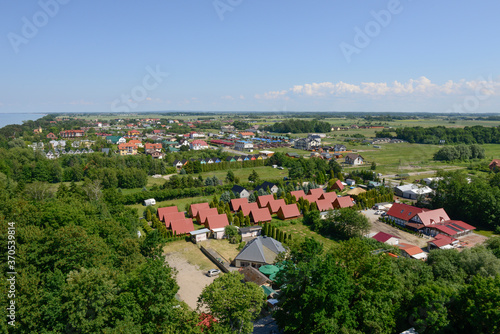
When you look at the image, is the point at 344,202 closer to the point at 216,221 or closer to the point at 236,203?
the point at 236,203

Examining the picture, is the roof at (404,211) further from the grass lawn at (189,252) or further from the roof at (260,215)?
the grass lawn at (189,252)

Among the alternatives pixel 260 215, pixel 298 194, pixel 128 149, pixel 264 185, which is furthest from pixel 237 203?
pixel 128 149

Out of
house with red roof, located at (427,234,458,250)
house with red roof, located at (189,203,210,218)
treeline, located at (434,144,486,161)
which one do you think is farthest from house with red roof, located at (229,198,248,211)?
treeline, located at (434,144,486,161)

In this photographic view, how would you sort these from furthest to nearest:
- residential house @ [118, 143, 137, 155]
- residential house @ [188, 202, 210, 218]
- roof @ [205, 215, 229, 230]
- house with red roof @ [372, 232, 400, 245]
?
residential house @ [118, 143, 137, 155], residential house @ [188, 202, 210, 218], roof @ [205, 215, 229, 230], house with red roof @ [372, 232, 400, 245]

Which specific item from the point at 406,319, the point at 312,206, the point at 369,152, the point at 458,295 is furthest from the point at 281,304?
the point at 369,152

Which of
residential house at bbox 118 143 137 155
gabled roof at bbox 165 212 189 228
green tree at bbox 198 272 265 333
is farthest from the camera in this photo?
residential house at bbox 118 143 137 155

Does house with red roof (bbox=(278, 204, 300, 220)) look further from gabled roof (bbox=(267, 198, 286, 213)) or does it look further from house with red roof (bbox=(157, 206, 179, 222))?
house with red roof (bbox=(157, 206, 179, 222))
